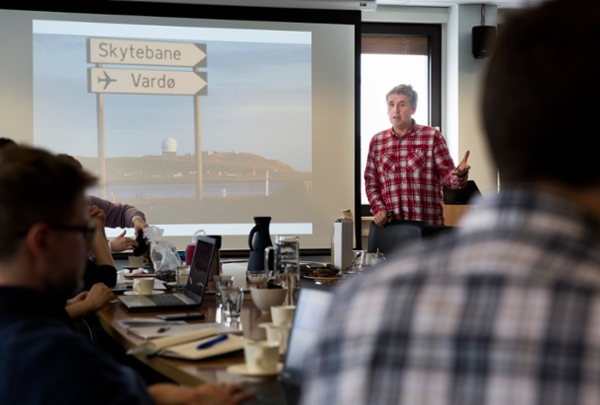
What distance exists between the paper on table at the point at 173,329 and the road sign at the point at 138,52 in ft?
12.0

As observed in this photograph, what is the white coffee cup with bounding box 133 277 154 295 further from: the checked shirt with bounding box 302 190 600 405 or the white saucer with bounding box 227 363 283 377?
the checked shirt with bounding box 302 190 600 405

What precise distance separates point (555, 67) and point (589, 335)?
0.75 ft

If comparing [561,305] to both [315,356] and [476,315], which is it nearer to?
[476,315]

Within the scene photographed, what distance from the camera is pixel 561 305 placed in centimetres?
55

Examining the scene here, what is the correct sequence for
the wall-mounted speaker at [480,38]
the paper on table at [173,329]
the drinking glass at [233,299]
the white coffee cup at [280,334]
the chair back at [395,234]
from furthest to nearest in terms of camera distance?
the wall-mounted speaker at [480,38] < the chair back at [395,234] < the drinking glass at [233,299] < the paper on table at [173,329] < the white coffee cup at [280,334]

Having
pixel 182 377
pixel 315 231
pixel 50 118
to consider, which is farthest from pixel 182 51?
pixel 182 377

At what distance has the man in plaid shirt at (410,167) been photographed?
4785mm

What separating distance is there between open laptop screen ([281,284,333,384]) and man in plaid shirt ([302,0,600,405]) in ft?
2.27

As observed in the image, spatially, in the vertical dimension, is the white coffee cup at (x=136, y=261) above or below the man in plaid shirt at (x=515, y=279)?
below

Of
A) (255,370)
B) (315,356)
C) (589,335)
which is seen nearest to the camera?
(589,335)

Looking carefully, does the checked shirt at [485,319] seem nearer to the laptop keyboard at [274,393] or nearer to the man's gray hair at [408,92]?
the laptop keyboard at [274,393]

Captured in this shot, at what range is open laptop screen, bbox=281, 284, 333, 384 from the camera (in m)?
1.33

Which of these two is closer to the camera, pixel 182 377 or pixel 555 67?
pixel 555 67

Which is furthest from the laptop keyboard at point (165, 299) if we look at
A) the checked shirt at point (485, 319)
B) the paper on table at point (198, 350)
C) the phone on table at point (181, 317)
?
the checked shirt at point (485, 319)
